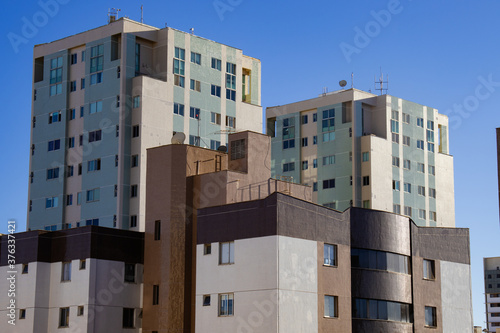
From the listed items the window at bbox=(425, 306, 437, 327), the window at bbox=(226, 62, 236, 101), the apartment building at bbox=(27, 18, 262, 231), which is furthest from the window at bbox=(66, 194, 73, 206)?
the window at bbox=(425, 306, 437, 327)

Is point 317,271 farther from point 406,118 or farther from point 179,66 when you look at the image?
point 406,118

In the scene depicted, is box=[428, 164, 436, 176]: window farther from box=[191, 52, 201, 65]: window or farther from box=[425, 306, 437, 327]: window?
box=[425, 306, 437, 327]: window

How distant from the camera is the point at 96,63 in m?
96.7

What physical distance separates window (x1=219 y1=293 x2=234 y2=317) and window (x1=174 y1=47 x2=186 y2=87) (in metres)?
40.7

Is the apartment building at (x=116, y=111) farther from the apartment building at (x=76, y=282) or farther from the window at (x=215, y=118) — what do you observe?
the apartment building at (x=76, y=282)

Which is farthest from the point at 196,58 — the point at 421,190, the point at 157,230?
the point at 421,190

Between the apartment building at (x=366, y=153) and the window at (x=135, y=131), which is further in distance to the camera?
the apartment building at (x=366, y=153)

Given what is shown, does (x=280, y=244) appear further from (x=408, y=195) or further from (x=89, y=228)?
(x=408, y=195)

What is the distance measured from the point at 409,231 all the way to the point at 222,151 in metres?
16.8

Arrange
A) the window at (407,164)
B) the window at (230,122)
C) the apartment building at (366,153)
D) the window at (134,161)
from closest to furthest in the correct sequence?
the window at (134,161) < the window at (230,122) < the apartment building at (366,153) < the window at (407,164)

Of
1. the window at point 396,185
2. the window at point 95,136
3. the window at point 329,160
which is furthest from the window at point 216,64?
the window at point 396,185

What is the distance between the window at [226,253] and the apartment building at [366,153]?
56093mm

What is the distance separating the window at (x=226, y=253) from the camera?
198 ft

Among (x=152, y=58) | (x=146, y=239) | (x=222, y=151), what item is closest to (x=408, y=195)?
(x=152, y=58)
